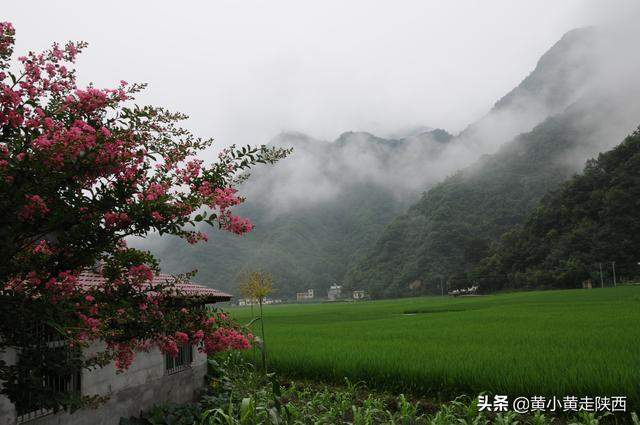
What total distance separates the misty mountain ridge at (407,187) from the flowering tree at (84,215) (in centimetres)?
6373

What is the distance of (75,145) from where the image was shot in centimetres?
340

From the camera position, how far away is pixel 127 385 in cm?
822

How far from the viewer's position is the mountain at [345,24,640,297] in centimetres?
7819

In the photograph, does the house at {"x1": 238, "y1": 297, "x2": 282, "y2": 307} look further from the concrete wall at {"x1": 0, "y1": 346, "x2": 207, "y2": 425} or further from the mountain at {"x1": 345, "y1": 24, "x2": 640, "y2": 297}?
the mountain at {"x1": 345, "y1": 24, "x2": 640, "y2": 297}

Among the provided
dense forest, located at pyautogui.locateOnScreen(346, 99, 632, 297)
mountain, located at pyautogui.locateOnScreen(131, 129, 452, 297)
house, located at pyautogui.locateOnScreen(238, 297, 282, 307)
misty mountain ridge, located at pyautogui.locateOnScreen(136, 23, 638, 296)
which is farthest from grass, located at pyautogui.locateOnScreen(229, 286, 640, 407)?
mountain, located at pyautogui.locateOnScreen(131, 129, 452, 297)

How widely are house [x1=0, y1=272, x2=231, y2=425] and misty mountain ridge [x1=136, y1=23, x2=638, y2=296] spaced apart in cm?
5745

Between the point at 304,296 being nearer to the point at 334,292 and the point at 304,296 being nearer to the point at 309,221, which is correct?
the point at 334,292

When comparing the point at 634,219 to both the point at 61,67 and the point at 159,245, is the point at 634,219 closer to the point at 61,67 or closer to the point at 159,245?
the point at 61,67

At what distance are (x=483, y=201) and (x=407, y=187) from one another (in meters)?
87.0

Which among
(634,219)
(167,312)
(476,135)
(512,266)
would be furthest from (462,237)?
(476,135)

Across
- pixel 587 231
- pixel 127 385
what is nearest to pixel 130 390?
pixel 127 385

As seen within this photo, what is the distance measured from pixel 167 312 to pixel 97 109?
2260mm

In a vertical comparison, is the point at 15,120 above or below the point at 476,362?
above

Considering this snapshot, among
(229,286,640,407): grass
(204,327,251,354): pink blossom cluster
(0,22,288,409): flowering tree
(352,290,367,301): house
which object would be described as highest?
(0,22,288,409): flowering tree
